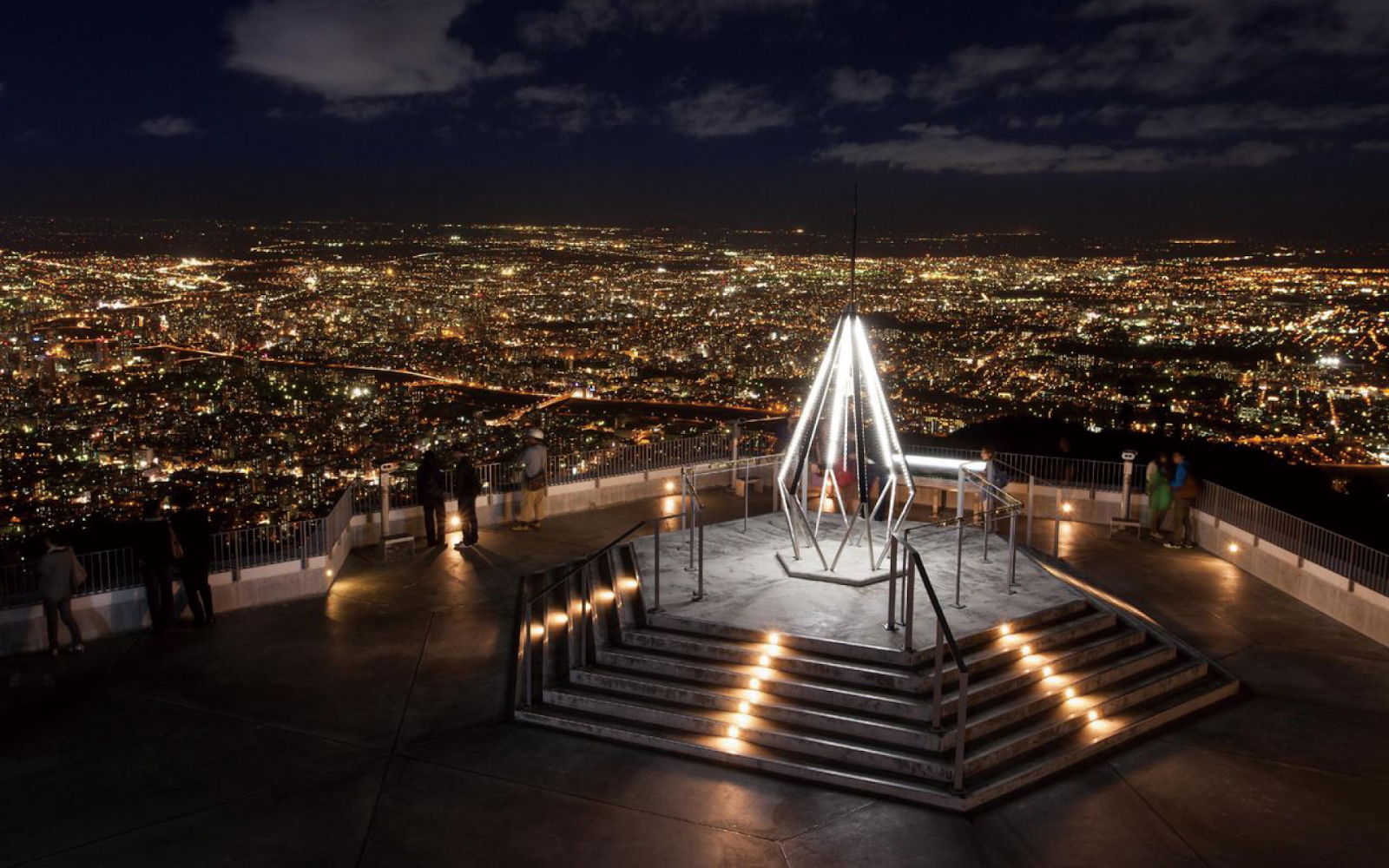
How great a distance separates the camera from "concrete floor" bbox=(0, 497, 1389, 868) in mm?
6742

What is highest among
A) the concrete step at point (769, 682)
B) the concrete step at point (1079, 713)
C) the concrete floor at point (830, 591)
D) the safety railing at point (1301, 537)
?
the safety railing at point (1301, 537)

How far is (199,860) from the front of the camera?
21.4 feet

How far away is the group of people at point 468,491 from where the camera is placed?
45.8 ft

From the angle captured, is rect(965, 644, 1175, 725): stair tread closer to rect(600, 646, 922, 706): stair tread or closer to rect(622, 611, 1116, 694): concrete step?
rect(622, 611, 1116, 694): concrete step

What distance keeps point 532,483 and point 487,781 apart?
778cm

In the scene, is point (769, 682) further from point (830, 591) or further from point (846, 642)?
point (830, 591)

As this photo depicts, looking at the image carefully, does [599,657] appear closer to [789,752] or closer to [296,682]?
[789,752]

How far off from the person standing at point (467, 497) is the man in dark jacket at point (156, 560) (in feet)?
13.7

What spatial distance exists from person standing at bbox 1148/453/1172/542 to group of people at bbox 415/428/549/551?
9.21 metres

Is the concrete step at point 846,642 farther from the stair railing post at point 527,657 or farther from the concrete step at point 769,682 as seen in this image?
the stair railing post at point 527,657

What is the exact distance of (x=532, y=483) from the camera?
15125 mm

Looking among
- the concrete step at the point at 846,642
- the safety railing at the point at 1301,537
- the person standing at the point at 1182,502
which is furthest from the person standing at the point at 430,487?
the safety railing at the point at 1301,537

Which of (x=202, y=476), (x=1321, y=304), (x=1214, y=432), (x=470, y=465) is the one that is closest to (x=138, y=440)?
(x=202, y=476)


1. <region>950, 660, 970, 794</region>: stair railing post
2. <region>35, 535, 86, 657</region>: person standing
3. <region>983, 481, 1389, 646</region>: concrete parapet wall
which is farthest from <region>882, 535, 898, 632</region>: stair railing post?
<region>35, 535, 86, 657</region>: person standing
